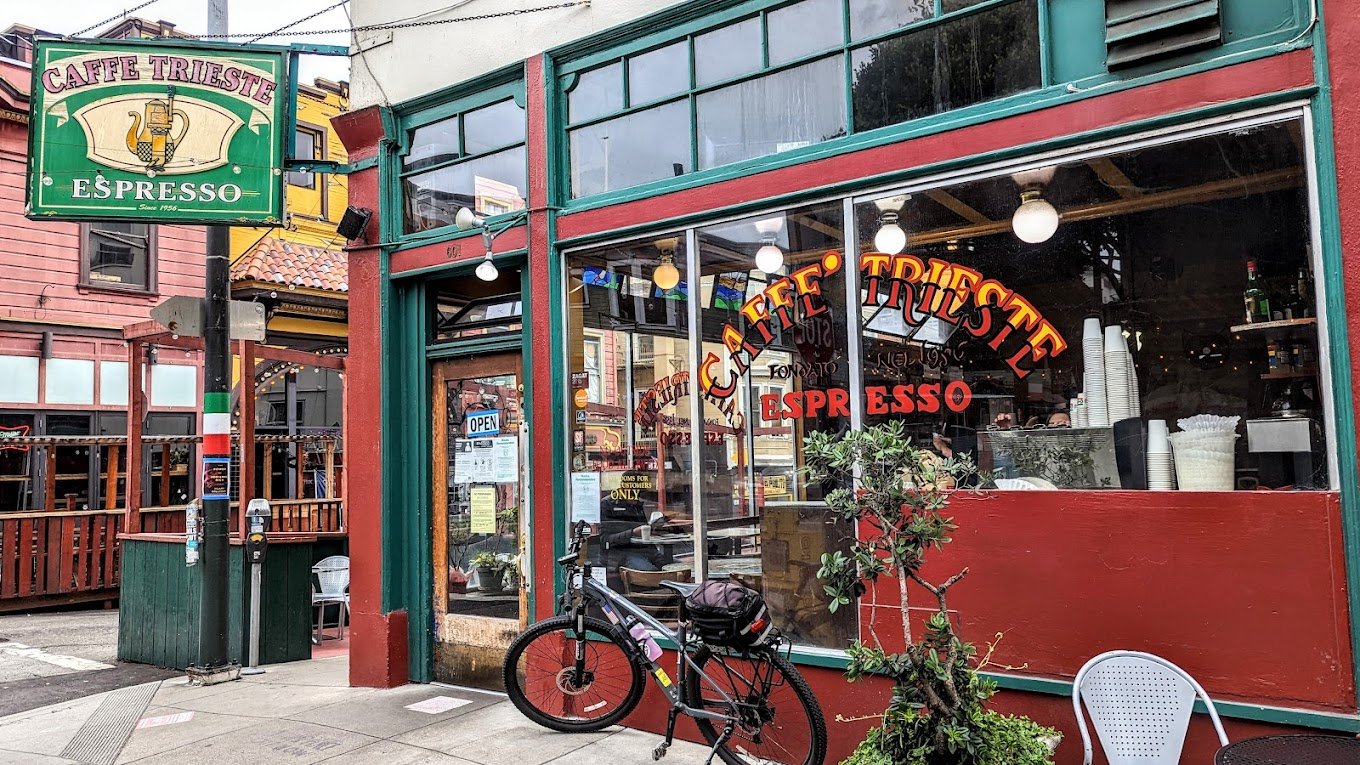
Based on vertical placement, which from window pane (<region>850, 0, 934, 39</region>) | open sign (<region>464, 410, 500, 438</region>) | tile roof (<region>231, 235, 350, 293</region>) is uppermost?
tile roof (<region>231, 235, 350, 293</region>)

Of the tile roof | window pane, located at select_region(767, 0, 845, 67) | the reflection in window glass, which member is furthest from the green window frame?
the tile roof

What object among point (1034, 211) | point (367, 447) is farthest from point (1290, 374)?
point (367, 447)

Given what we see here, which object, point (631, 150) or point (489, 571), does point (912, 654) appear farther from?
point (489, 571)

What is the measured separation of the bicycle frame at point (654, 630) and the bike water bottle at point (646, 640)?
29 millimetres

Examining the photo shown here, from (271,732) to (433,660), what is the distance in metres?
1.40

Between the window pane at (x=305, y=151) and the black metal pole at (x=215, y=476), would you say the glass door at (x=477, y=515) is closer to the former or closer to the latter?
the black metal pole at (x=215, y=476)

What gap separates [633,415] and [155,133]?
429 centimetres

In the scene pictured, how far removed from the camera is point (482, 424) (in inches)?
285

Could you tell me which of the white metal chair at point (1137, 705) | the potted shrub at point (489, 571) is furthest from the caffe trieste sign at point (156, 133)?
the white metal chair at point (1137, 705)

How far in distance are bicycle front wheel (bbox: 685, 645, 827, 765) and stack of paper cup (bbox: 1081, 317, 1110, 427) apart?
1981 millimetres

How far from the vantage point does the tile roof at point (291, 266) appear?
1542 cm

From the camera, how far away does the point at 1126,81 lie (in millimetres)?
4430

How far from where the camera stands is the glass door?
7027 mm

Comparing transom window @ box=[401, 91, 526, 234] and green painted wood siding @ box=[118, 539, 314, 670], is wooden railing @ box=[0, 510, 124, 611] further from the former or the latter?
transom window @ box=[401, 91, 526, 234]
